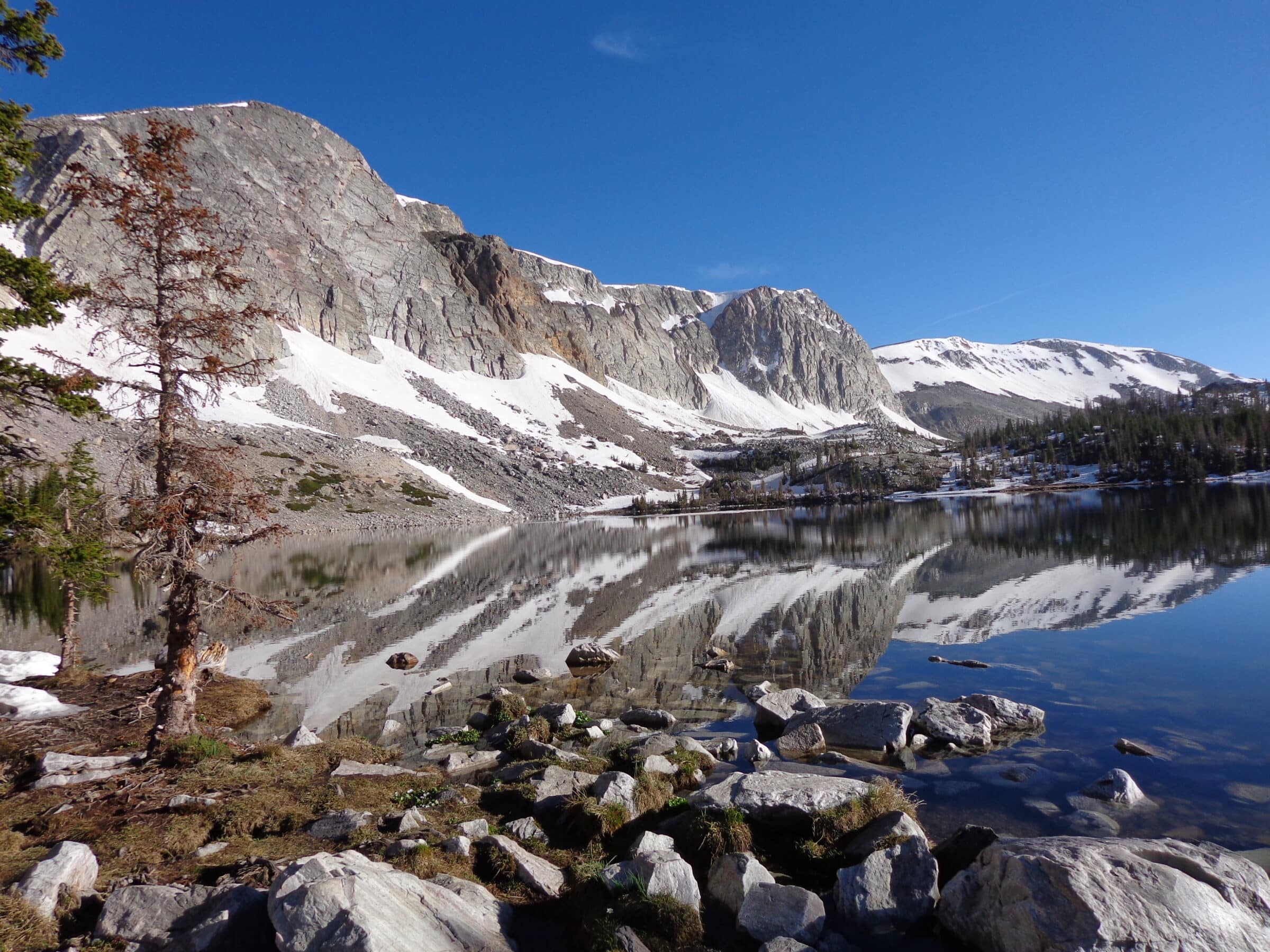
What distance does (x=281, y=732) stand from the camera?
51.9 feet

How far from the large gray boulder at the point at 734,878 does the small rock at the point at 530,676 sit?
13192 mm

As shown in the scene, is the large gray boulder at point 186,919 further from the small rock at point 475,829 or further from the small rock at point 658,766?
the small rock at point 658,766

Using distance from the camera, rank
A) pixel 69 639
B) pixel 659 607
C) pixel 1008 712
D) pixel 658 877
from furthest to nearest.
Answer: pixel 659 607, pixel 69 639, pixel 1008 712, pixel 658 877

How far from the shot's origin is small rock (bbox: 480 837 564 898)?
308 inches

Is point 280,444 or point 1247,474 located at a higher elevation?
point 280,444

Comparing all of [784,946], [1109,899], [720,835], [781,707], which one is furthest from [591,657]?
[1109,899]

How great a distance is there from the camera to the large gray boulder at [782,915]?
22.9 feet

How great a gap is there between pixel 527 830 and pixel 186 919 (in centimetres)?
424

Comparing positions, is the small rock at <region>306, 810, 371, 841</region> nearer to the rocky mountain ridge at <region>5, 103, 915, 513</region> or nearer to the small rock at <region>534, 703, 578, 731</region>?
the small rock at <region>534, 703, 578, 731</region>

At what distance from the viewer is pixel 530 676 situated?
2052cm

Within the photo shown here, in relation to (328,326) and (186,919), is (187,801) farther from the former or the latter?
(328,326)

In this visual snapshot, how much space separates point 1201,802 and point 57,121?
227m

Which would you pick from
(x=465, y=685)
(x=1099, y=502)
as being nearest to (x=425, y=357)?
(x=1099, y=502)

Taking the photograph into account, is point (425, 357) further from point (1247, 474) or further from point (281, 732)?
point (1247, 474)
